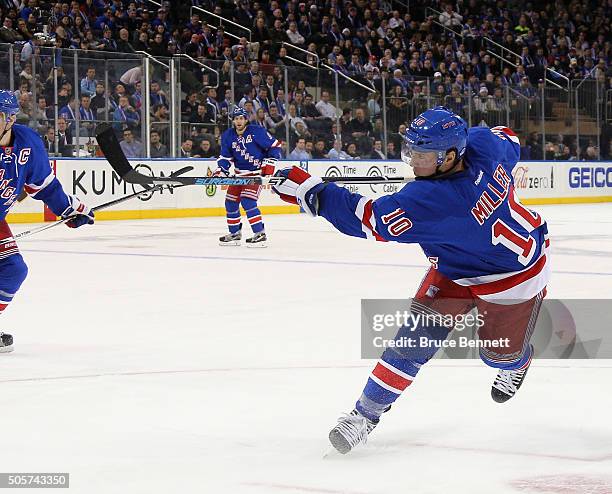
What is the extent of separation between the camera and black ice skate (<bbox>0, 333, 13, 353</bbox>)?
519 cm

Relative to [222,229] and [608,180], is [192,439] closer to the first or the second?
[222,229]

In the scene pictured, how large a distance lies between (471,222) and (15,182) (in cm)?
272

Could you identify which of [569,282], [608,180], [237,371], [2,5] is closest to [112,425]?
[237,371]

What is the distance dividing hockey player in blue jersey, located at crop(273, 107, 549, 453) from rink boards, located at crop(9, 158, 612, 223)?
27.0ft

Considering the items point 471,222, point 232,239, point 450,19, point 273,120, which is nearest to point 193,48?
point 273,120

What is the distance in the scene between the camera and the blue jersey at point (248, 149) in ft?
38.4

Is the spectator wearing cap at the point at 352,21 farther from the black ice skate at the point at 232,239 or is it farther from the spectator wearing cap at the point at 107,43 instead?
the black ice skate at the point at 232,239

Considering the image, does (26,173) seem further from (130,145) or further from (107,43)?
(107,43)

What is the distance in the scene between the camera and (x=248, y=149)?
11.7 meters

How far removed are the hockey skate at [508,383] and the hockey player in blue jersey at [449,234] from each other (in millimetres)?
74

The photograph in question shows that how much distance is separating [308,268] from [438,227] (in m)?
5.73

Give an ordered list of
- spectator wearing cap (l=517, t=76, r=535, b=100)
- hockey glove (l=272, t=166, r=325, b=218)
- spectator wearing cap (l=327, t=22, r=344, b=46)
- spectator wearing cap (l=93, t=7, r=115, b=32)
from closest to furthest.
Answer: hockey glove (l=272, t=166, r=325, b=218)
spectator wearing cap (l=93, t=7, r=115, b=32)
spectator wearing cap (l=517, t=76, r=535, b=100)
spectator wearing cap (l=327, t=22, r=344, b=46)

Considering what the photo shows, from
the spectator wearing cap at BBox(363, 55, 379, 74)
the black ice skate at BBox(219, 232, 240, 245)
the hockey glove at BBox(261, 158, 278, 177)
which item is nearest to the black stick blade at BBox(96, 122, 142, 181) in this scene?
the hockey glove at BBox(261, 158, 278, 177)

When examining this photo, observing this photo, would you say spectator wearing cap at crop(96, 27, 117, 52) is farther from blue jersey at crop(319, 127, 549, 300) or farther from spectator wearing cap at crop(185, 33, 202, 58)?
blue jersey at crop(319, 127, 549, 300)
